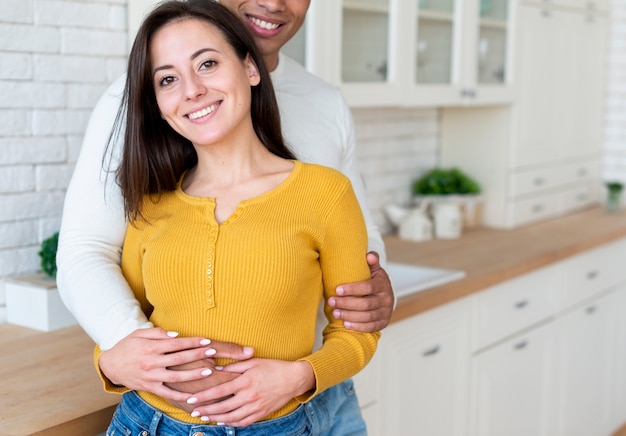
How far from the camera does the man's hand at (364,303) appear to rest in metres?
1.54

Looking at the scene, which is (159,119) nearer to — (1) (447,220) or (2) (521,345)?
(2) (521,345)

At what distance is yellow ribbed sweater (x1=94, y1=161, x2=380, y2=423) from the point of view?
4.75 ft

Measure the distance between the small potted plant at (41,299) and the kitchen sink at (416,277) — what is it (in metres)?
0.91

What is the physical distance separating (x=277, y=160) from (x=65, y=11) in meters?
0.89

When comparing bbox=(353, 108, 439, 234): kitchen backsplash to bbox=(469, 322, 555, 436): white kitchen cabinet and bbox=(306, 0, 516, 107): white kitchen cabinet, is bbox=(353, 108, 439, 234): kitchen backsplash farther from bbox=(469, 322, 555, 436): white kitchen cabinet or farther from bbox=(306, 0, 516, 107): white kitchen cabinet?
bbox=(469, 322, 555, 436): white kitchen cabinet

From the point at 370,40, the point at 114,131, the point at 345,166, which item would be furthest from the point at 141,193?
the point at 370,40

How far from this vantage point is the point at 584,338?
3.43 m

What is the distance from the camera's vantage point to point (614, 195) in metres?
4.03

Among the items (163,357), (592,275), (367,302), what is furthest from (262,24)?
(592,275)

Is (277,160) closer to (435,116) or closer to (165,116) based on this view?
(165,116)

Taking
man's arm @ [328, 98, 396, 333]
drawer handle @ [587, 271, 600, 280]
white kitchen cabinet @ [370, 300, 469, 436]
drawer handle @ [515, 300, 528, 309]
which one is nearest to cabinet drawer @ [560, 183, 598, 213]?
drawer handle @ [587, 271, 600, 280]

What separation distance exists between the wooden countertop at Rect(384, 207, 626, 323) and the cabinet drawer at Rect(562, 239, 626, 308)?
52mm

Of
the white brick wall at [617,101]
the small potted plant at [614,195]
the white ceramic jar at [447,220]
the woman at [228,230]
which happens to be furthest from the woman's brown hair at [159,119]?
the white brick wall at [617,101]

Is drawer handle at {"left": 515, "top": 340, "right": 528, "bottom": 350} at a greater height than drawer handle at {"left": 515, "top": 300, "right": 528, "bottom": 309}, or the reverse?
drawer handle at {"left": 515, "top": 300, "right": 528, "bottom": 309}
